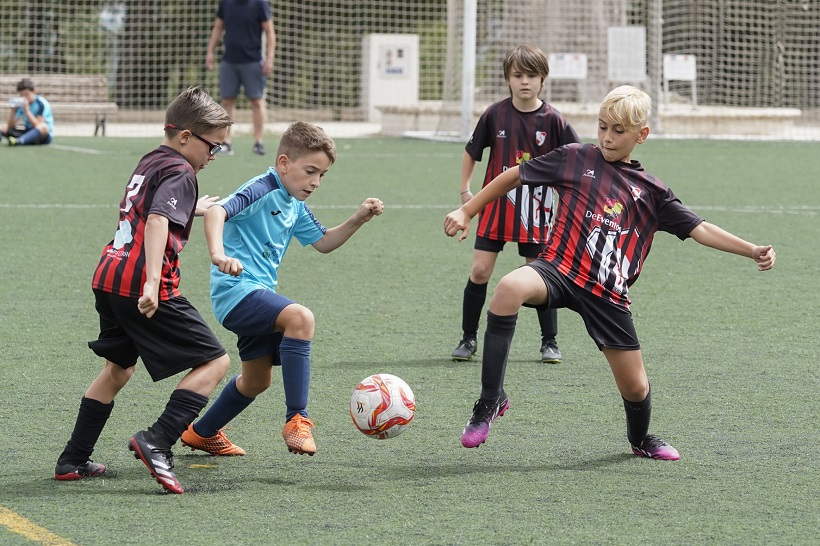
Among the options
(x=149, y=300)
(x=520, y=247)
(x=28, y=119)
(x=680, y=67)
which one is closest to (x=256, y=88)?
(x=28, y=119)

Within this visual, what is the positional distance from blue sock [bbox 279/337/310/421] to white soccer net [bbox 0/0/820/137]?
65.4 ft

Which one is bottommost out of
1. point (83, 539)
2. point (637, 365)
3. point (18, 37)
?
point (83, 539)

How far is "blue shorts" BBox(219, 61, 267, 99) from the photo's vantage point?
15.2 meters

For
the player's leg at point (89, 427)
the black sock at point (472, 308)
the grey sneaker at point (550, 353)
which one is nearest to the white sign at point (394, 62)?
the black sock at point (472, 308)

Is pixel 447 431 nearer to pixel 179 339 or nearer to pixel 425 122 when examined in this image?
pixel 179 339

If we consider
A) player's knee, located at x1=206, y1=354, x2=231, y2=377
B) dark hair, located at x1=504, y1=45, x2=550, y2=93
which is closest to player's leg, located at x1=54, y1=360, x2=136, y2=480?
player's knee, located at x1=206, y1=354, x2=231, y2=377

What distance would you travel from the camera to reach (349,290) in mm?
7375

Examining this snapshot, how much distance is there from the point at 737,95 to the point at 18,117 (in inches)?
589

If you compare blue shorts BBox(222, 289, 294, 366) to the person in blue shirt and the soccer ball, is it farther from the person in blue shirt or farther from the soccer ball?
the person in blue shirt

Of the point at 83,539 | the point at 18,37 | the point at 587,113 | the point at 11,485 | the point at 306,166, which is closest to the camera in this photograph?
the point at 83,539

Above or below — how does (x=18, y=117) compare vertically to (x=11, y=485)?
above

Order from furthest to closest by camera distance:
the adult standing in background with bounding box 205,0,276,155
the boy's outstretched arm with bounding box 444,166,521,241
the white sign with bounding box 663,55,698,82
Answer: the white sign with bounding box 663,55,698,82
the adult standing in background with bounding box 205,0,276,155
the boy's outstretched arm with bounding box 444,166,521,241

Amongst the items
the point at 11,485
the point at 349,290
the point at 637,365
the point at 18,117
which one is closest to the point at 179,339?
the point at 11,485

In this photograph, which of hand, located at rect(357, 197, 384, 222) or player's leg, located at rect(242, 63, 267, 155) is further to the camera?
player's leg, located at rect(242, 63, 267, 155)
